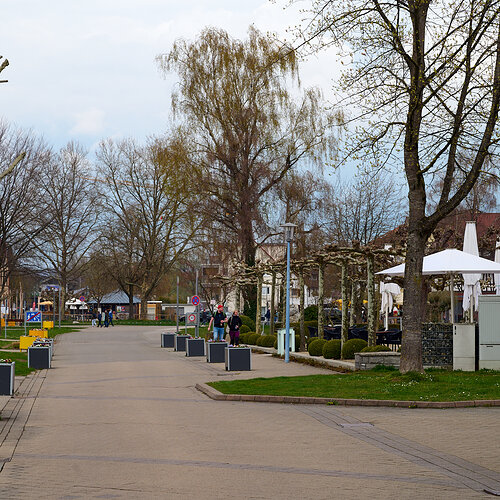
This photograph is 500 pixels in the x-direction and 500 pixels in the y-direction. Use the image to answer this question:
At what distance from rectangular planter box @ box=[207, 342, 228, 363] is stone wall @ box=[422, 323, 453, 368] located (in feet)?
27.2

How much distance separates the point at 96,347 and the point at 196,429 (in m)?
29.1

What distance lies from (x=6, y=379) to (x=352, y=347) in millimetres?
11259

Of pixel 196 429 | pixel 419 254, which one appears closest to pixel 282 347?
pixel 419 254

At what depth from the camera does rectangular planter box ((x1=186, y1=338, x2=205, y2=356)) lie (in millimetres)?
32719

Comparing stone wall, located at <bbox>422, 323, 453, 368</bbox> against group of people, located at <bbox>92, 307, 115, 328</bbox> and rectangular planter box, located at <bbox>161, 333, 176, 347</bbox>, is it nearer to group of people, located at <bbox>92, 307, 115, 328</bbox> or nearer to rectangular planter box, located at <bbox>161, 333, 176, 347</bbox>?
rectangular planter box, located at <bbox>161, 333, 176, 347</bbox>

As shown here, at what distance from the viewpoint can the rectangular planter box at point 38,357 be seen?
2641 centimetres

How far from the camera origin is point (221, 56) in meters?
41.3

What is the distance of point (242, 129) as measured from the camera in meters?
40.4

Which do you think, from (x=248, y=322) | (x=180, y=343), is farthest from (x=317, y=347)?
(x=248, y=322)

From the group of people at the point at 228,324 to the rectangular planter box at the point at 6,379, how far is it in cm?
1644

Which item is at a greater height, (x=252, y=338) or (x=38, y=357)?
(x=252, y=338)

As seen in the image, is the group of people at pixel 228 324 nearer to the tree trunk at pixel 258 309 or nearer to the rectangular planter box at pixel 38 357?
the tree trunk at pixel 258 309

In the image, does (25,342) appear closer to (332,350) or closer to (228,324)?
(228,324)

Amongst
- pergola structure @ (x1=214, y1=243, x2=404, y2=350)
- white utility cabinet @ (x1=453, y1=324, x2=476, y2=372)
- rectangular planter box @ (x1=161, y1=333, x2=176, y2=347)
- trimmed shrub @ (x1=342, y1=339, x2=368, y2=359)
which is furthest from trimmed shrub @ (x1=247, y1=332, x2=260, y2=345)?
white utility cabinet @ (x1=453, y1=324, x2=476, y2=372)
